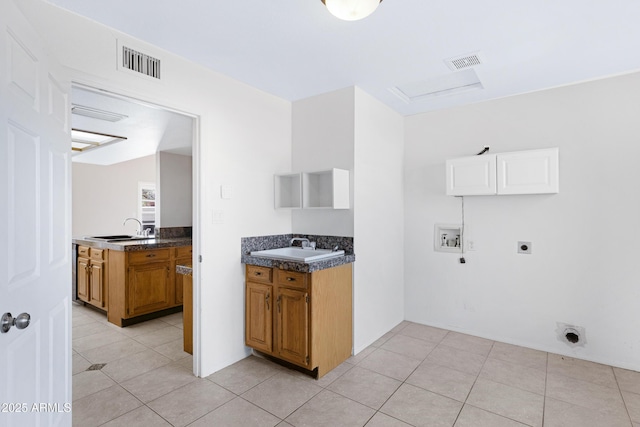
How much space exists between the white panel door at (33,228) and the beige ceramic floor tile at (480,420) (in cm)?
223

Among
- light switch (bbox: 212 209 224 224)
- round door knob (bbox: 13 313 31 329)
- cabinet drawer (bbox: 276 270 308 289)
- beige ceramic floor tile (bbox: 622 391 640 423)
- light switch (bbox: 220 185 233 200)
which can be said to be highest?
light switch (bbox: 220 185 233 200)

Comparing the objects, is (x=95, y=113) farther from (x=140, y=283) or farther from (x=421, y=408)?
(x=421, y=408)

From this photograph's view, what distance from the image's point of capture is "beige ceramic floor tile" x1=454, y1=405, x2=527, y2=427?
6.66 ft

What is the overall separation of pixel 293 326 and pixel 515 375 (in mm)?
1840

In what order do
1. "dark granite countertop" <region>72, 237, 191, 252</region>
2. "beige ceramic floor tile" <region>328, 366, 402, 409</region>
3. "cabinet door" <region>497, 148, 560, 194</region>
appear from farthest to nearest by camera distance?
"dark granite countertop" <region>72, 237, 191, 252</region>, "cabinet door" <region>497, 148, 560, 194</region>, "beige ceramic floor tile" <region>328, 366, 402, 409</region>

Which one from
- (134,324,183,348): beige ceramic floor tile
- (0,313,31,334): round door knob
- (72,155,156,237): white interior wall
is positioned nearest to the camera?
(0,313,31,334): round door knob

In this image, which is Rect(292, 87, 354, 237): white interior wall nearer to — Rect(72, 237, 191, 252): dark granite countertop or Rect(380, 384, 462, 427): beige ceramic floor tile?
Rect(380, 384, 462, 427): beige ceramic floor tile

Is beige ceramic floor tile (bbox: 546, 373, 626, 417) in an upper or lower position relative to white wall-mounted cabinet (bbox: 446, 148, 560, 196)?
lower

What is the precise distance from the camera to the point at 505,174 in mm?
3051

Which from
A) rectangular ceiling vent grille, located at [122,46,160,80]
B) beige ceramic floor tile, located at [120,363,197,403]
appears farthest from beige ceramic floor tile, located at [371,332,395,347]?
rectangular ceiling vent grille, located at [122,46,160,80]

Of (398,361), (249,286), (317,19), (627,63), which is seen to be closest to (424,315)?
(398,361)

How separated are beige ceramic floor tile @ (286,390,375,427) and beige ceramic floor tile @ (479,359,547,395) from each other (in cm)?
114

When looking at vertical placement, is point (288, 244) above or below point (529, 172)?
below

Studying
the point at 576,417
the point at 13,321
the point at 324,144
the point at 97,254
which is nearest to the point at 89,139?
the point at 97,254
